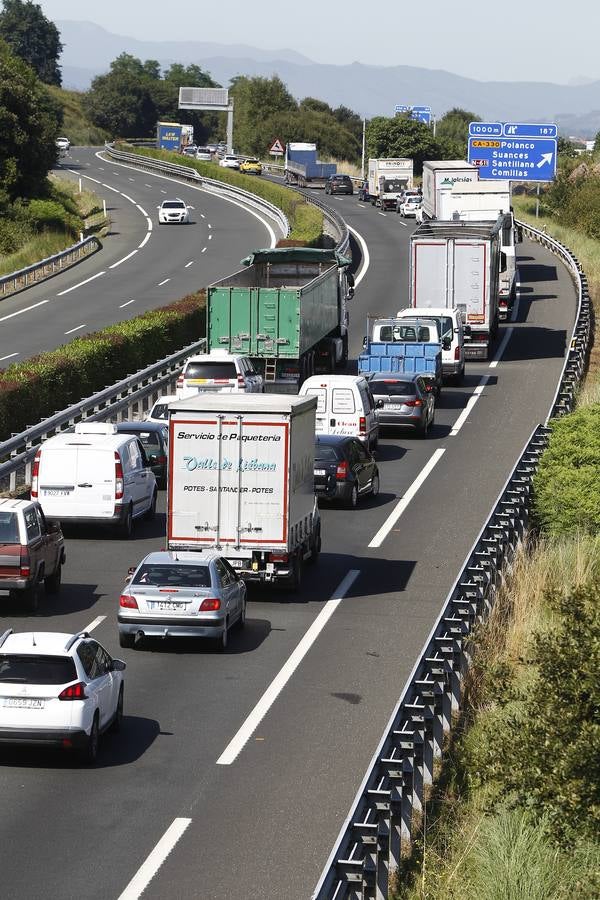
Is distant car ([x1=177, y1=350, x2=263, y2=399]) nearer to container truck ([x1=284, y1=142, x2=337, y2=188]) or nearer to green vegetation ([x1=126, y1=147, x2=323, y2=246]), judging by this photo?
green vegetation ([x1=126, y1=147, x2=323, y2=246])

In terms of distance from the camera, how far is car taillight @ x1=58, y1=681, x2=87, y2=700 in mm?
15625

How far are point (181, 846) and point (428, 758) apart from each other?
2.68m

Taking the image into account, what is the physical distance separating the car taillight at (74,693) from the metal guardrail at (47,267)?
165ft

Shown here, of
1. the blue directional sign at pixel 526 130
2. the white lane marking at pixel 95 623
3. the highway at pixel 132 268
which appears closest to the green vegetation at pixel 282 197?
the highway at pixel 132 268

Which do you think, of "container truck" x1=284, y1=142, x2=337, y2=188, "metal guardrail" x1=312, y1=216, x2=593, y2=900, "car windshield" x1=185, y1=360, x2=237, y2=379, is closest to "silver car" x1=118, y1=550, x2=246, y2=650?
"metal guardrail" x1=312, y1=216, x2=593, y2=900

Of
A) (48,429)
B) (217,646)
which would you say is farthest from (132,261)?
(217,646)

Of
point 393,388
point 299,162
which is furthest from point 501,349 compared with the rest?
point 299,162

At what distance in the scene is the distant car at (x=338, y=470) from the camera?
101ft

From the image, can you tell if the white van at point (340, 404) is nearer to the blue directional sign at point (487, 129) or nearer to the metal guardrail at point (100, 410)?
the metal guardrail at point (100, 410)

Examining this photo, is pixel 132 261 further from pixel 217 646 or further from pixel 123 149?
pixel 123 149

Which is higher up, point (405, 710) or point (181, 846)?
point (405, 710)

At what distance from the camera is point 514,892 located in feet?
39.4

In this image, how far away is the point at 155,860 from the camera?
1327cm

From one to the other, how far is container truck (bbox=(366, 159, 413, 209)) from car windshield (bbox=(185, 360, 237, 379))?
2774 inches
